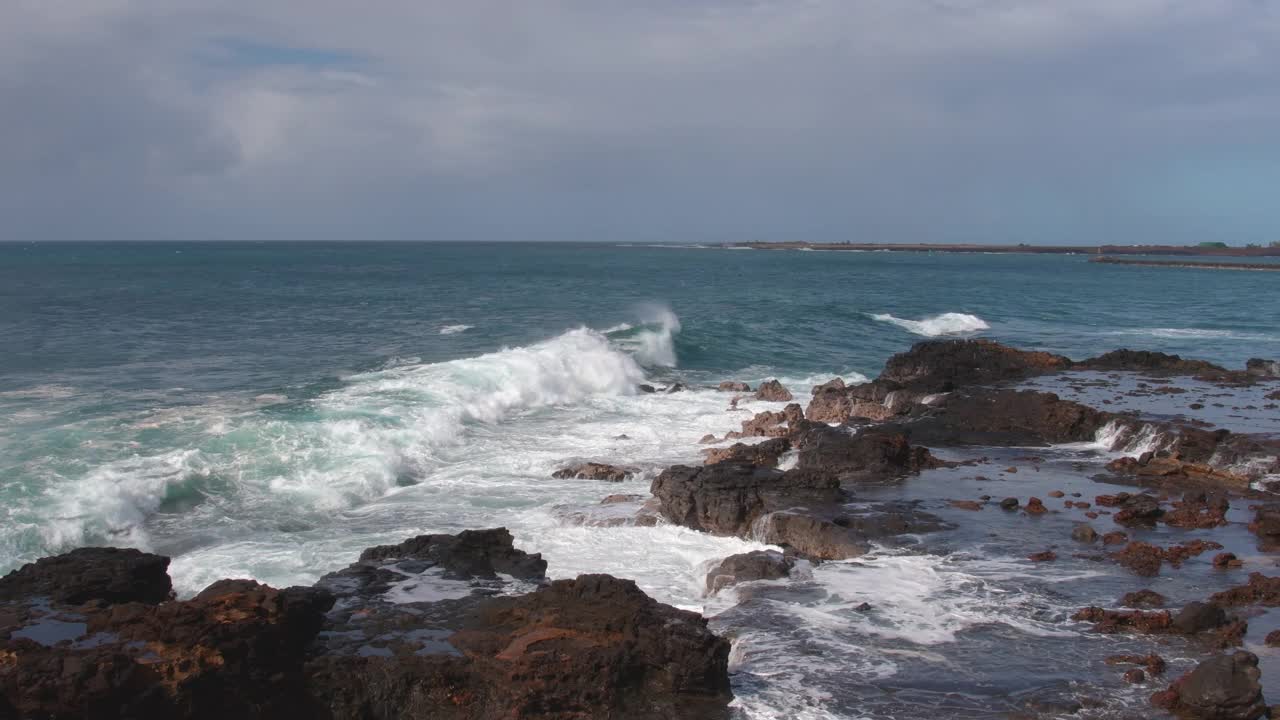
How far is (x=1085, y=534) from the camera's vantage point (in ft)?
47.3

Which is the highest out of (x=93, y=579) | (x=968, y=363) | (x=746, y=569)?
(x=968, y=363)

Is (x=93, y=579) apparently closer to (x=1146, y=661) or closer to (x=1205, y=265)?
(x=1146, y=661)

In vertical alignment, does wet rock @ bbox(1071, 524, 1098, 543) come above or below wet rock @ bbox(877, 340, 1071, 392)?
below

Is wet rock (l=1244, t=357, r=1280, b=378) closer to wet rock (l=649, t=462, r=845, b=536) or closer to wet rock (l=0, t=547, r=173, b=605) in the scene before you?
wet rock (l=649, t=462, r=845, b=536)

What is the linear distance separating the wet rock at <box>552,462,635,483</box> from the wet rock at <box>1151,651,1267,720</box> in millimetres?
11575

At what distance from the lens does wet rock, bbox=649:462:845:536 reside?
15.7 metres

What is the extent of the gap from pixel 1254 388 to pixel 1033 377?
19.1ft

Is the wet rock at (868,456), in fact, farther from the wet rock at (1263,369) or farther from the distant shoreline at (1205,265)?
the distant shoreline at (1205,265)

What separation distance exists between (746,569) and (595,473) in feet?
23.2

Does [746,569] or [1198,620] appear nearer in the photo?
[1198,620]

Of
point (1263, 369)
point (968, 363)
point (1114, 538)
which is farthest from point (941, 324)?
point (1114, 538)

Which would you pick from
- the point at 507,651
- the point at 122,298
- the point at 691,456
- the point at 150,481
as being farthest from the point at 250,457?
the point at 122,298

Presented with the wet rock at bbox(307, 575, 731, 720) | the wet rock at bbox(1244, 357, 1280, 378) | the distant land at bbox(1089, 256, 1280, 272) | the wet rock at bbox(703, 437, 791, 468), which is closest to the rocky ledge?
the wet rock at bbox(307, 575, 731, 720)

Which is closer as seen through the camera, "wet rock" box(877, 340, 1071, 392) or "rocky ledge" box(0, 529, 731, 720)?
"rocky ledge" box(0, 529, 731, 720)
